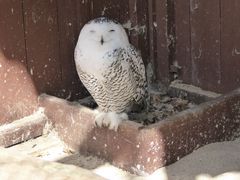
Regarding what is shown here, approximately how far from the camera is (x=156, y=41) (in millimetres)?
4367

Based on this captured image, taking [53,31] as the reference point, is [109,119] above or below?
below

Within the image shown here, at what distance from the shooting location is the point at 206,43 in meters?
4.11

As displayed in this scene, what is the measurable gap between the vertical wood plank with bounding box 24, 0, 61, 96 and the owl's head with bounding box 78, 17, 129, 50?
0.31 m

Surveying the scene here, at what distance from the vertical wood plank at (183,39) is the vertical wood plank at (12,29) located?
1061mm

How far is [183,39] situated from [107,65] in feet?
2.73

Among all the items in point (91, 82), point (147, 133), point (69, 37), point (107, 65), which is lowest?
point (147, 133)

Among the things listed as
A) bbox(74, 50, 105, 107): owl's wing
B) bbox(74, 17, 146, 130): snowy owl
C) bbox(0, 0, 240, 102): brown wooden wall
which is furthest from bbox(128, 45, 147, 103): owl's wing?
bbox(0, 0, 240, 102): brown wooden wall

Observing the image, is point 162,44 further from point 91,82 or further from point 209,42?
point 91,82

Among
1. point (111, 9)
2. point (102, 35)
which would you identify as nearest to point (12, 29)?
point (102, 35)

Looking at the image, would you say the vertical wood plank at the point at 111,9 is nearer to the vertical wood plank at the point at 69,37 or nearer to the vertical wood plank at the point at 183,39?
the vertical wood plank at the point at 69,37

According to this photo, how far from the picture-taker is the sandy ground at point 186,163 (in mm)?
3361

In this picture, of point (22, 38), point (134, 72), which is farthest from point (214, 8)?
point (22, 38)

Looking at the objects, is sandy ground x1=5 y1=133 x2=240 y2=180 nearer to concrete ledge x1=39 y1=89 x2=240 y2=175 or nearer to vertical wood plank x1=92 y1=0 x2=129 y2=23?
concrete ledge x1=39 y1=89 x2=240 y2=175

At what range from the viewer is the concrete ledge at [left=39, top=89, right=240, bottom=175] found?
3.37 meters
